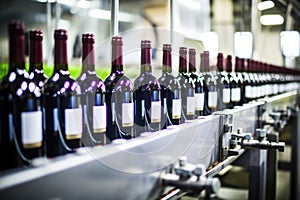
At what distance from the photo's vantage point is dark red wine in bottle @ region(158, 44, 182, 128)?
0.82 metres

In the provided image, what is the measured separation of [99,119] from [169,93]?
295 mm

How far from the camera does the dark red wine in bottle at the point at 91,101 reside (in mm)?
621

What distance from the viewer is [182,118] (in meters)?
0.87

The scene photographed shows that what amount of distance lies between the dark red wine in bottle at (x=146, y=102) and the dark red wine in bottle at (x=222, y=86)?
0.40 metres

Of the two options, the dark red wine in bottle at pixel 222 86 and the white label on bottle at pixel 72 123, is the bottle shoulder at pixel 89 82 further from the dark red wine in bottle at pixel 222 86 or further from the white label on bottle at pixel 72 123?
the dark red wine in bottle at pixel 222 86

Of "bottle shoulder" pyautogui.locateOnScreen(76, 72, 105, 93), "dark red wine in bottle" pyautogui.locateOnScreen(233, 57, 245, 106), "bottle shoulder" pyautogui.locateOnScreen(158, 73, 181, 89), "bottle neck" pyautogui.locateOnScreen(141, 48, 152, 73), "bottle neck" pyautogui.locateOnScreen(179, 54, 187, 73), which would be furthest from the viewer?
"dark red wine in bottle" pyautogui.locateOnScreen(233, 57, 245, 106)

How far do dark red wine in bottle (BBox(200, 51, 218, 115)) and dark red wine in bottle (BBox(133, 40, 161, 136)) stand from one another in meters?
0.29

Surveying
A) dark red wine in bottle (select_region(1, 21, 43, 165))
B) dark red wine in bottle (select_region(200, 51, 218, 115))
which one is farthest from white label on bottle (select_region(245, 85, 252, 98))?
dark red wine in bottle (select_region(1, 21, 43, 165))

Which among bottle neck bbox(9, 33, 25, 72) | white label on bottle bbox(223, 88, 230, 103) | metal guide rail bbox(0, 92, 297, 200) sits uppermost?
bottle neck bbox(9, 33, 25, 72)

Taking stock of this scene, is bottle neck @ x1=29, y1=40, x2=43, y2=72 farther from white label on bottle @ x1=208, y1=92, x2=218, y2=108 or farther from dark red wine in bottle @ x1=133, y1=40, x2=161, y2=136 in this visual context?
white label on bottle @ x1=208, y1=92, x2=218, y2=108

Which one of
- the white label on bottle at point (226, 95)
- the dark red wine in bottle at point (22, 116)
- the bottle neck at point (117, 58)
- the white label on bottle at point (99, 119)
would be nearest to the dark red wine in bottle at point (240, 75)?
the white label on bottle at point (226, 95)

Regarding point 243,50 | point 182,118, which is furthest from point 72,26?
point 182,118

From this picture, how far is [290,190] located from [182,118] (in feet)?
7.22

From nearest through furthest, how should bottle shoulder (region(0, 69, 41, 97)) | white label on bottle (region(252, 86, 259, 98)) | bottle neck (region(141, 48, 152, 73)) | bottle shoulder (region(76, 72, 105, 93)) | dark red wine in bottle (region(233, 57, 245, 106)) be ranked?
bottle shoulder (region(0, 69, 41, 97)) → bottle shoulder (region(76, 72, 105, 93)) → bottle neck (region(141, 48, 152, 73)) → dark red wine in bottle (region(233, 57, 245, 106)) → white label on bottle (region(252, 86, 259, 98))
